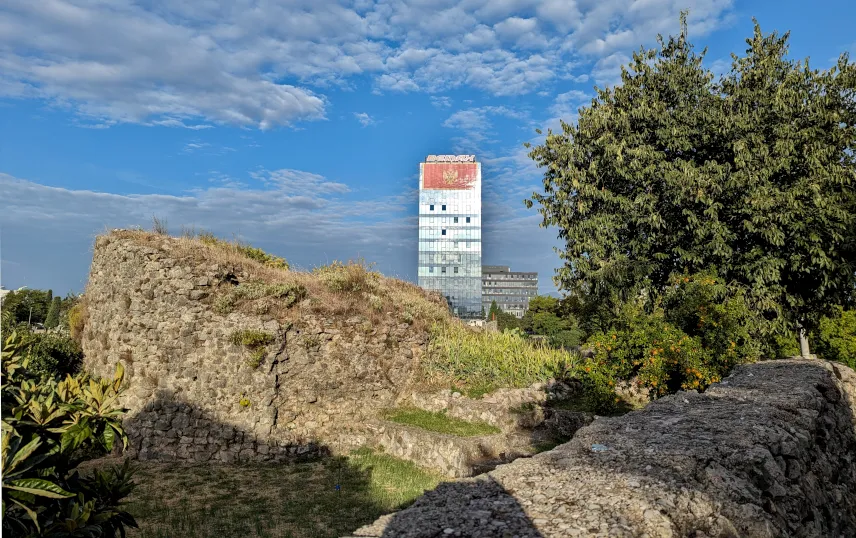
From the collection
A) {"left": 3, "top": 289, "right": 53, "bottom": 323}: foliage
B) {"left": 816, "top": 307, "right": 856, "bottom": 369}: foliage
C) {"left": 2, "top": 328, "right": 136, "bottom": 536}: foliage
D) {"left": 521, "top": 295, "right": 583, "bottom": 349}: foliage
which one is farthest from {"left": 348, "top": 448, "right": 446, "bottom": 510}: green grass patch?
{"left": 3, "top": 289, "right": 53, "bottom": 323}: foliage

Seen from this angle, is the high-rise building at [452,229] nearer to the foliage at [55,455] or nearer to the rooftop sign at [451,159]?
the rooftop sign at [451,159]

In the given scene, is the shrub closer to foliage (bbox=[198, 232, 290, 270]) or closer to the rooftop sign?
foliage (bbox=[198, 232, 290, 270])

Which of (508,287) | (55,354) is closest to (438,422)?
(55,354)

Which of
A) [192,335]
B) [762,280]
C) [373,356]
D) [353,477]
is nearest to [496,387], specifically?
[373,356]

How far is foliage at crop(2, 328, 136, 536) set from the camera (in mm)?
2816

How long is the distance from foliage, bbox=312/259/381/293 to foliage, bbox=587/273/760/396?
7.02m

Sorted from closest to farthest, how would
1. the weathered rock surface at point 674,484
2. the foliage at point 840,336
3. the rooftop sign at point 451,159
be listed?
the weathered rock surface at point 674,484 → the foliage at point 840,336 → the rooftop sign at point 451,159

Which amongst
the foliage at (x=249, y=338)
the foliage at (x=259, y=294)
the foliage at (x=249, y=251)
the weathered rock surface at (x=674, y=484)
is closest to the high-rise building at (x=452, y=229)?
the foliage at (x=249, y=251)

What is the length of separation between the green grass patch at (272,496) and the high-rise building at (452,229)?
6017 centimetres

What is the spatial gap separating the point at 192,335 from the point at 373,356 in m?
4.24

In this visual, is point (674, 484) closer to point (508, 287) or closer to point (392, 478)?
point (392, 478)

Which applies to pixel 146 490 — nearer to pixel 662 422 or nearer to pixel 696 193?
pixel 662 422

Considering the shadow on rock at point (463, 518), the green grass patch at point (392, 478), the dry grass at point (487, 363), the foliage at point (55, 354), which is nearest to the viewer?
the shadow on rock at point (463, 518)

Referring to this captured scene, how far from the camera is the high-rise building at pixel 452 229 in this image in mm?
71750
